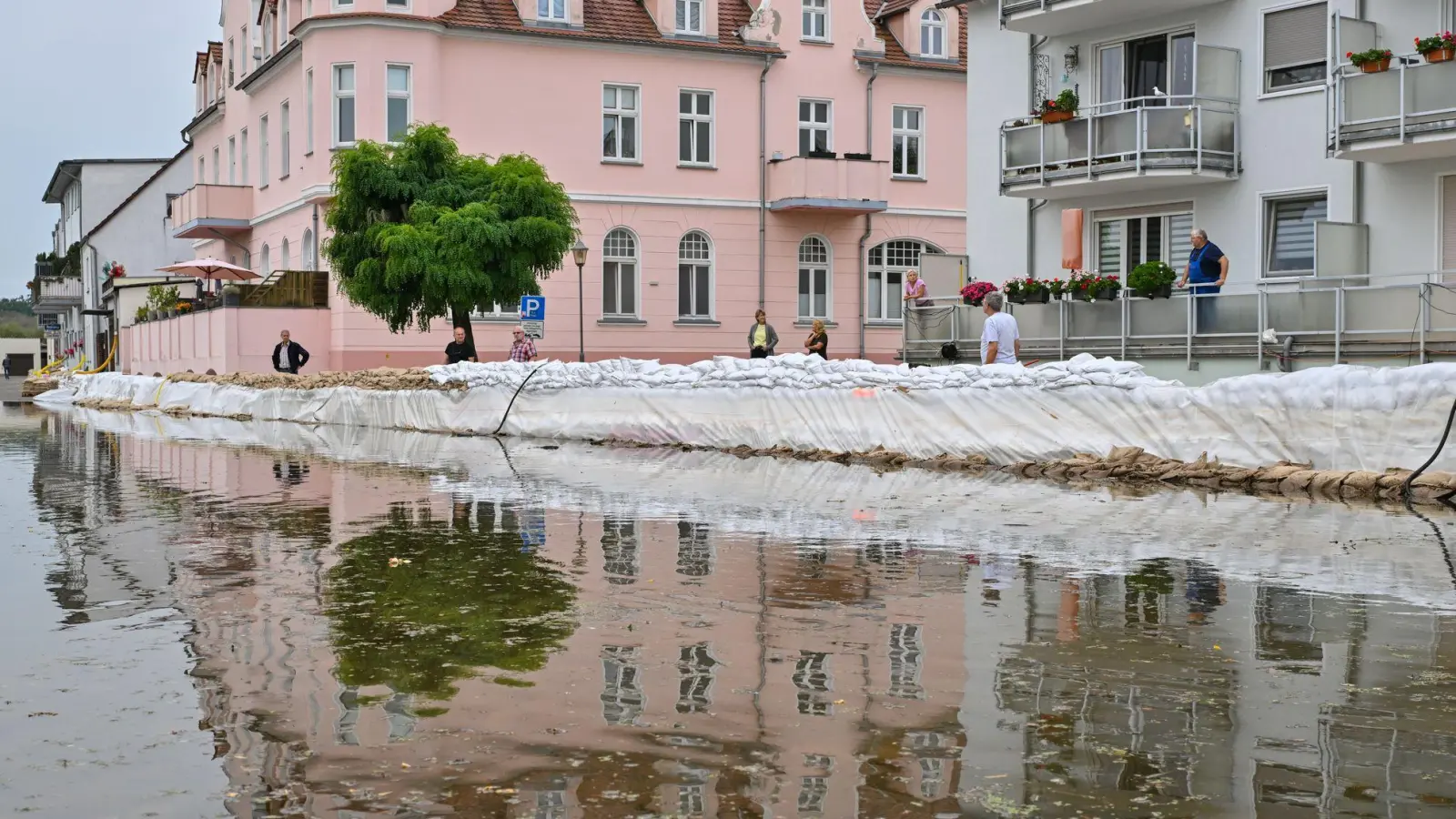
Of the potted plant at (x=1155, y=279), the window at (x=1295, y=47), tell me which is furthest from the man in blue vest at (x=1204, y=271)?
the window at (x=1295, y=47)

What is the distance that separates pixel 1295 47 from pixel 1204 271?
16.0 feet

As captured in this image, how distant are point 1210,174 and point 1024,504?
14.4m

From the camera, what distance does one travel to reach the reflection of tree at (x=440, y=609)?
22.2 ft

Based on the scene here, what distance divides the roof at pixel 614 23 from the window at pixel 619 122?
136 centimetres

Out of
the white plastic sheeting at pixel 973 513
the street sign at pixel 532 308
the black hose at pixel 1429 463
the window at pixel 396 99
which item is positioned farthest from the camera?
the window at pixel 396 99

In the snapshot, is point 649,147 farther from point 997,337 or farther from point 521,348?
point 997,337

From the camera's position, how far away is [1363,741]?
5418 mm

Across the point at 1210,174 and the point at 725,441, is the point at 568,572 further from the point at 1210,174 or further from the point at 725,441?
the point at 1210,174

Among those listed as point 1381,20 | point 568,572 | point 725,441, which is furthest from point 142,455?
point 1381,20

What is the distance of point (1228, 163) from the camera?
26.6 meters

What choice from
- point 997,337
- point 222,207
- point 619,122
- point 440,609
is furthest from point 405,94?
point 440,609

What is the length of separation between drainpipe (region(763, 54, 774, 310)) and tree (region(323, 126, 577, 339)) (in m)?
10.5

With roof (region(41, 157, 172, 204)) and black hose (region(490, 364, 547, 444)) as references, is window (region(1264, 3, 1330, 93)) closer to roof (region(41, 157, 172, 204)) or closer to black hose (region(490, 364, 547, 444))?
black hose (region(490, 364, 547, 444))

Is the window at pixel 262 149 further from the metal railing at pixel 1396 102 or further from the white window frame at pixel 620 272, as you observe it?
the metal railing at pixel 1396 102
